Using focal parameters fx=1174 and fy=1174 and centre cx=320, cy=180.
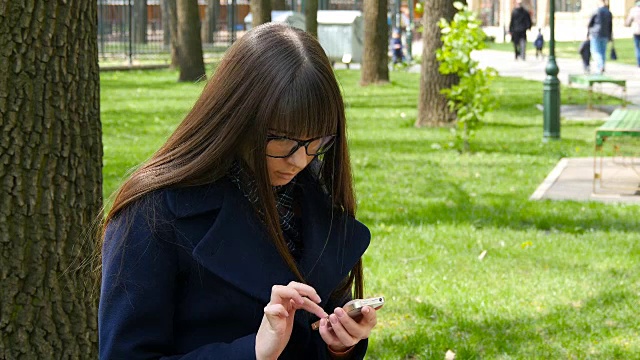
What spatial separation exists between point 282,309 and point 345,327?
0.19 meters

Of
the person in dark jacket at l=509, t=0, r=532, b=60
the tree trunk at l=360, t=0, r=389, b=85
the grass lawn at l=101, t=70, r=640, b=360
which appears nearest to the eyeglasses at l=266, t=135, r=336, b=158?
the grass lawn at l=101, t=70, r=640, b=360

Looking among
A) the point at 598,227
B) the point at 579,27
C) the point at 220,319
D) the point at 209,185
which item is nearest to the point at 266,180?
the point at 209,185

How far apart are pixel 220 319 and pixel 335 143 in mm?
439

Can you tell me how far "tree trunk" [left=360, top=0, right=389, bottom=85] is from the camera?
22406mm

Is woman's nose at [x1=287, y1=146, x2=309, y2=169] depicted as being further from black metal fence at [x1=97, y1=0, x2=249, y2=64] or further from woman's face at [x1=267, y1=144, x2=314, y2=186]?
black metal fence at [x1=97, y1=0, x2=249, y2=64]

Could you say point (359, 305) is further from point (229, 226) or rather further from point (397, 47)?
point (397, 47)

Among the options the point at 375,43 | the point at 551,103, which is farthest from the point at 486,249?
the point at 375,43

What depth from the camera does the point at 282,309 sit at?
6.73ft

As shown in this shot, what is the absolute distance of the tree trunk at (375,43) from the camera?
882 inches

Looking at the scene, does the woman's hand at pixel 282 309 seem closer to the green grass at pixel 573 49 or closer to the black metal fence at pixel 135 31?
the black metal fence at pixel 135 31

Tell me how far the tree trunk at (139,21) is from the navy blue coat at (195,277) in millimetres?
34048

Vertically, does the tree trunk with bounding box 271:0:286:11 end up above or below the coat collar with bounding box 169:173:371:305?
above

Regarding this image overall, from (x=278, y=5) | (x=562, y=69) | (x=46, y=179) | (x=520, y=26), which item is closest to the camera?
(x=46, y=179)

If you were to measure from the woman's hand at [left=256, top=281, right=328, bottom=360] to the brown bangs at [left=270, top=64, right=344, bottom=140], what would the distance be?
13.0 inches
